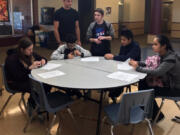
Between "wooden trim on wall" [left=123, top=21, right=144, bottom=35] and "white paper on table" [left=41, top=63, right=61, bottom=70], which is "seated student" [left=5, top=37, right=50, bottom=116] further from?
"wooden trim on wall" [left=123, top=21, right=144, bottom=35]

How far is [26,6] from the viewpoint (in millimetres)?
9352

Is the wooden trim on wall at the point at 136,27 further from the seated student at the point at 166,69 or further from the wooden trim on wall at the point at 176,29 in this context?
the seated student at the point at 166,69

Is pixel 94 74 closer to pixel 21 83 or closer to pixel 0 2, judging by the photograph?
pixel 21 83

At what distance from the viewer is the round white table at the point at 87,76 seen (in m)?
2.27

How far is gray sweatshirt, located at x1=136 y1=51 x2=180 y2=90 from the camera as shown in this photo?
8.66ft

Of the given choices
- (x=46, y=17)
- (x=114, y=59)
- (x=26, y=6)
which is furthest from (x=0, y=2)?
(x=114, y=59)

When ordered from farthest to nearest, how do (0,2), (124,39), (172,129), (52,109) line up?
(0,2), (124,39), (172,129), (52,109)

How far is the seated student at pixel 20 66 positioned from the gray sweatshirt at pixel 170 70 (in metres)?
1.35

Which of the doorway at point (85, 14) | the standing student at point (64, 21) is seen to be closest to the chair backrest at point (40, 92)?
the standing student at point (64, 21)

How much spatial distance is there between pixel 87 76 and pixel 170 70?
981mm

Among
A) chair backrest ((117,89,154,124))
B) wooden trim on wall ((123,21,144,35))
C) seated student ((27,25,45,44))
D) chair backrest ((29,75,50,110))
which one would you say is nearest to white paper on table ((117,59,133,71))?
chair backrest ((117,89,154,124))

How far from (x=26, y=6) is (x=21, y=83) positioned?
7.19 metres

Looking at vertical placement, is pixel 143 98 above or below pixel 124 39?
below

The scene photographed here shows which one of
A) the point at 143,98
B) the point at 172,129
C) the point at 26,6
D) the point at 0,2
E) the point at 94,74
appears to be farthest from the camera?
the point at 26,6
